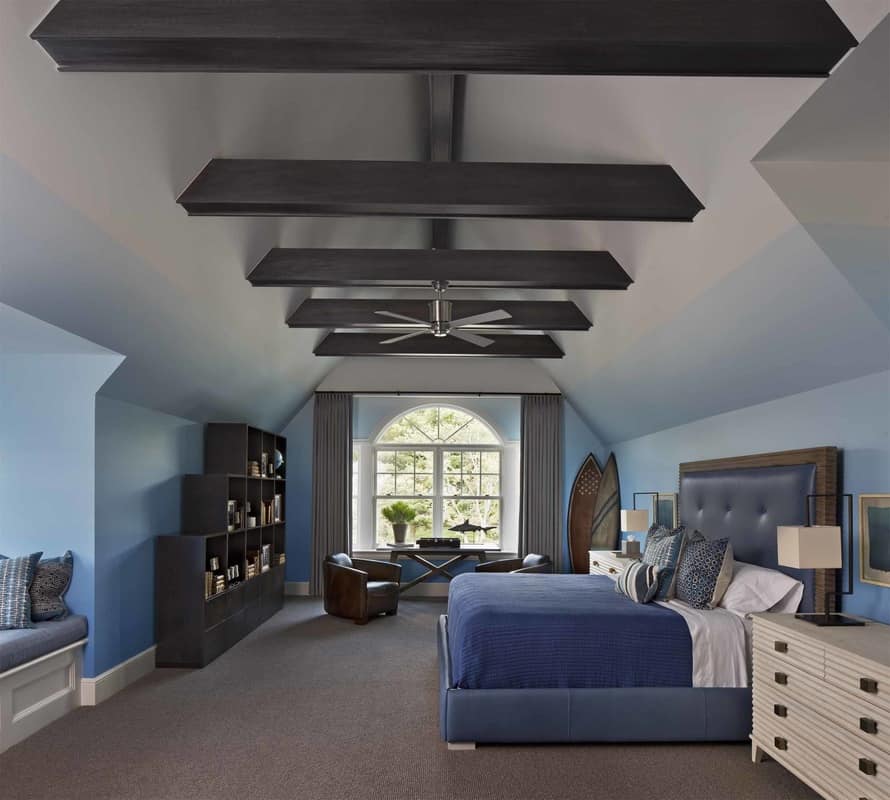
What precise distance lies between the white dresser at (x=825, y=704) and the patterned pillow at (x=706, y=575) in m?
0.67

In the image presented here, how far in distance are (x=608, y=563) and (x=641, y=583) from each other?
2.32m

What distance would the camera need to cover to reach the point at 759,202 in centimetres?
323

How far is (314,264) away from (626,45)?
3.17 metres

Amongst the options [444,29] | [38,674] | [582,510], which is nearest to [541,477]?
[582,510]

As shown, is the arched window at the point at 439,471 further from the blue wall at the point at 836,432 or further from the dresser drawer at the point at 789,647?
the dresser drawer at the point at 789,647

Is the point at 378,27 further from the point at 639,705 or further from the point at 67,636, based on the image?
the point at 67,636

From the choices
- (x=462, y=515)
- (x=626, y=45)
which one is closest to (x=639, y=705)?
(x=626, y=45)

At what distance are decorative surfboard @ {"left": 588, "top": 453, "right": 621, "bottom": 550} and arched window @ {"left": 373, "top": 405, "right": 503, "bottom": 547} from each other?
135 centimetres

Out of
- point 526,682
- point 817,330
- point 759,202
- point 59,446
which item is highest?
point 759,202

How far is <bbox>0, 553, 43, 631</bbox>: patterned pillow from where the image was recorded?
471cm

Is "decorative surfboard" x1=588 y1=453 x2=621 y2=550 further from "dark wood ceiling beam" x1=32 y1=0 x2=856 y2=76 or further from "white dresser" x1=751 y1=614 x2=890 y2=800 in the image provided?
"dark wood ceiling beam" x1=32 y1=0 x2=856 y2=76

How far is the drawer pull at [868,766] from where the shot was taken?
2.91 metres

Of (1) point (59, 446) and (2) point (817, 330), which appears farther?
(1) point (59, 446)

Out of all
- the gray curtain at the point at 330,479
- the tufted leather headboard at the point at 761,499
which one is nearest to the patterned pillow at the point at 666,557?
the tufted leather headboard at the point at 761,499
